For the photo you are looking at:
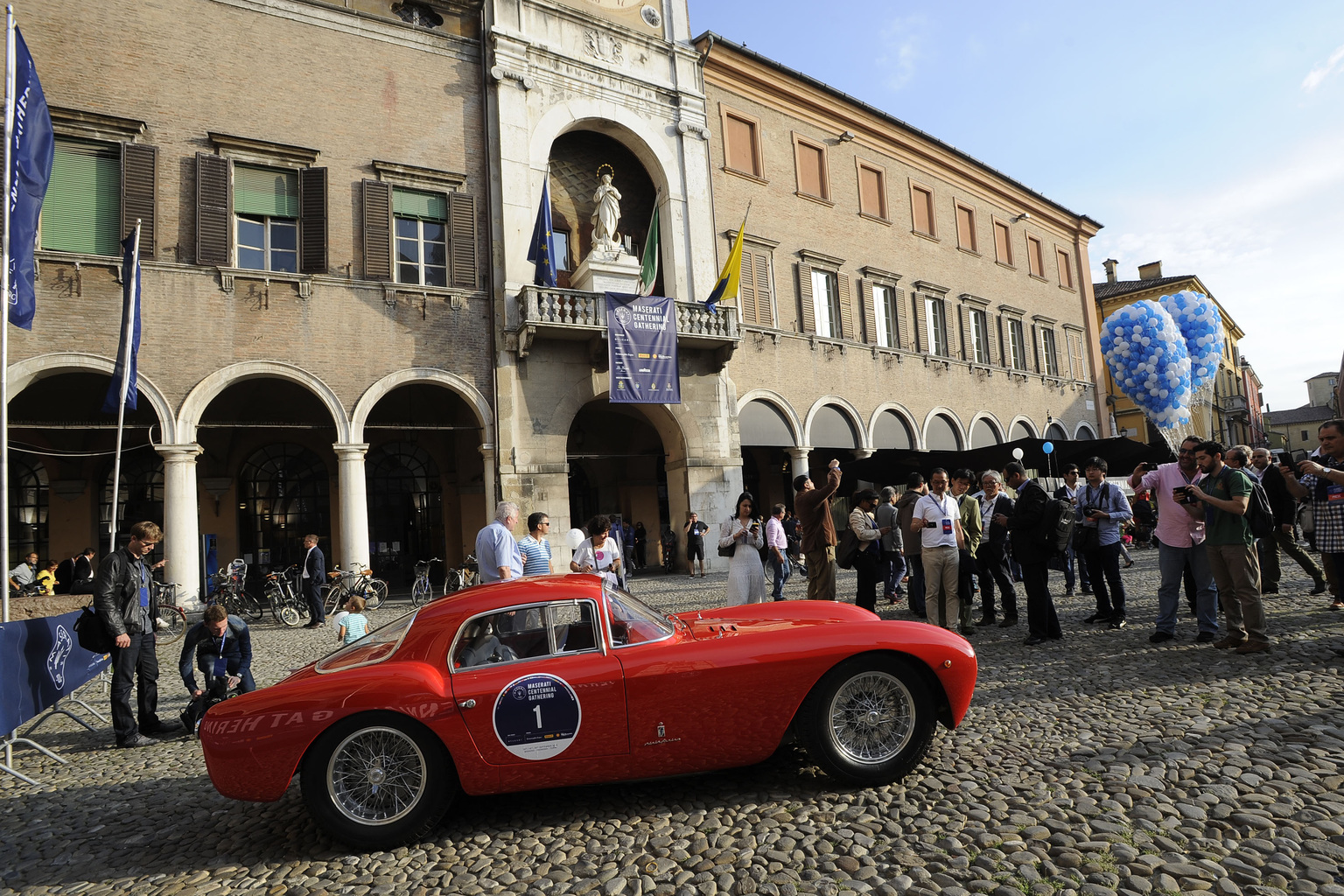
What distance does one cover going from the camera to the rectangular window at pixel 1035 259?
97.1 ft

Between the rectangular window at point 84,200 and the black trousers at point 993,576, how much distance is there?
14.9 m

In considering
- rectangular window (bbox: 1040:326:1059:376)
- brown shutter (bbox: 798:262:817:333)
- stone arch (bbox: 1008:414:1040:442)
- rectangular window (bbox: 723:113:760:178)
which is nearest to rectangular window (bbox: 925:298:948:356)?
stone arch (bbox: 1008:414:1040:442)

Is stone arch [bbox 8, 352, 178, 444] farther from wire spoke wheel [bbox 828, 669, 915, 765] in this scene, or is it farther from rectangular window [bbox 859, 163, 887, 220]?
rectangular window [bbox 859, 163, 887, 220]

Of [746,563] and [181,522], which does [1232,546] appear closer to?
[746,563]

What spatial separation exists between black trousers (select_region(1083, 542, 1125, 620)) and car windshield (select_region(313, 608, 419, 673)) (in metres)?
6.86

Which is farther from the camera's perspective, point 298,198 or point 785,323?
point 785,323

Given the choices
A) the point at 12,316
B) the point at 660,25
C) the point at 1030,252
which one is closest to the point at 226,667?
the point at 12,316

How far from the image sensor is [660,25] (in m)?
19.4

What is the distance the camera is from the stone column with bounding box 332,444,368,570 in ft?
49.2

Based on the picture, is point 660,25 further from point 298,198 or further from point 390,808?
point 390,808

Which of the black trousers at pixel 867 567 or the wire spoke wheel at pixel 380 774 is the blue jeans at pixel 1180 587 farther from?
the wire spoke wheel at pixel 380 774

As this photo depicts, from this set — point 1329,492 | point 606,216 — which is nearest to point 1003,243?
point 606,216

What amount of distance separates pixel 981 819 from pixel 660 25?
20.1 m

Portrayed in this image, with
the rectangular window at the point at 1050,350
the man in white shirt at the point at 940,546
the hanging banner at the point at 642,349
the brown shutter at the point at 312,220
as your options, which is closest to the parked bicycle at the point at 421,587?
the hanging banner at the point at 642,349
